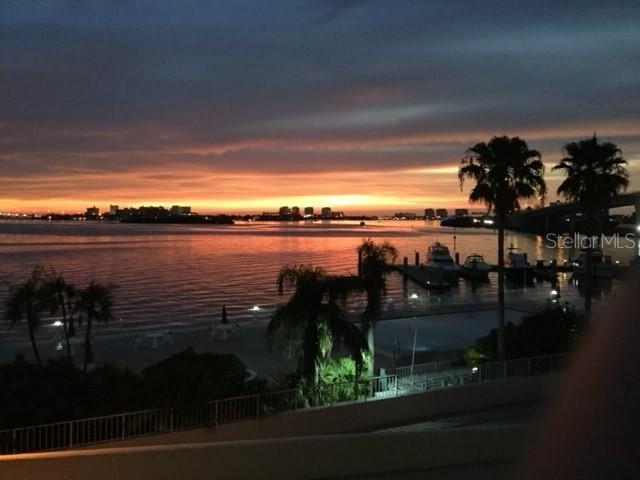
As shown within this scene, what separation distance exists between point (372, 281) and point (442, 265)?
54.3 metres

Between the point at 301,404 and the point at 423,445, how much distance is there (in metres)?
3.91

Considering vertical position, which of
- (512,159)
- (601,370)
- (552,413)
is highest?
(512,159)

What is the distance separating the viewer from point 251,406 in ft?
38.7

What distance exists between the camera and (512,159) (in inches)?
747

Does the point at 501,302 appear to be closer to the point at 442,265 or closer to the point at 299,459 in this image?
the point at 299,459

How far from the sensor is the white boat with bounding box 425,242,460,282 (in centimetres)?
6700

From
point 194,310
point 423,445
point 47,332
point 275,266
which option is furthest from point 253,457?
point 275,266

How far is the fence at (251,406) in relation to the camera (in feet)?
33.9

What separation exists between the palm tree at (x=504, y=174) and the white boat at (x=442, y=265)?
47.0 m

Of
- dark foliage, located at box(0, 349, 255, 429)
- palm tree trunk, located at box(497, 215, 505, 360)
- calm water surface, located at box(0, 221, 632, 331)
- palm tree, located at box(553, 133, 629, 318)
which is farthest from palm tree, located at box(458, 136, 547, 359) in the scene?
dark foliage, located at box(0, 349, 255, 429)

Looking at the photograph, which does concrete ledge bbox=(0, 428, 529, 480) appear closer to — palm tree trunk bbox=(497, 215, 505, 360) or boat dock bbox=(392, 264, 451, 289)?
palm tree trunk bbox=(497, 215, 505, 360)

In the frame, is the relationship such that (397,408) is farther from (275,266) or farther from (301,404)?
(275,266)

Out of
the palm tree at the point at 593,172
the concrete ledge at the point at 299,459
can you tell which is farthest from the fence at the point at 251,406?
the palm tree at the point at 593,172

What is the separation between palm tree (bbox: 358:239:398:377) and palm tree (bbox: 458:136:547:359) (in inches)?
160
